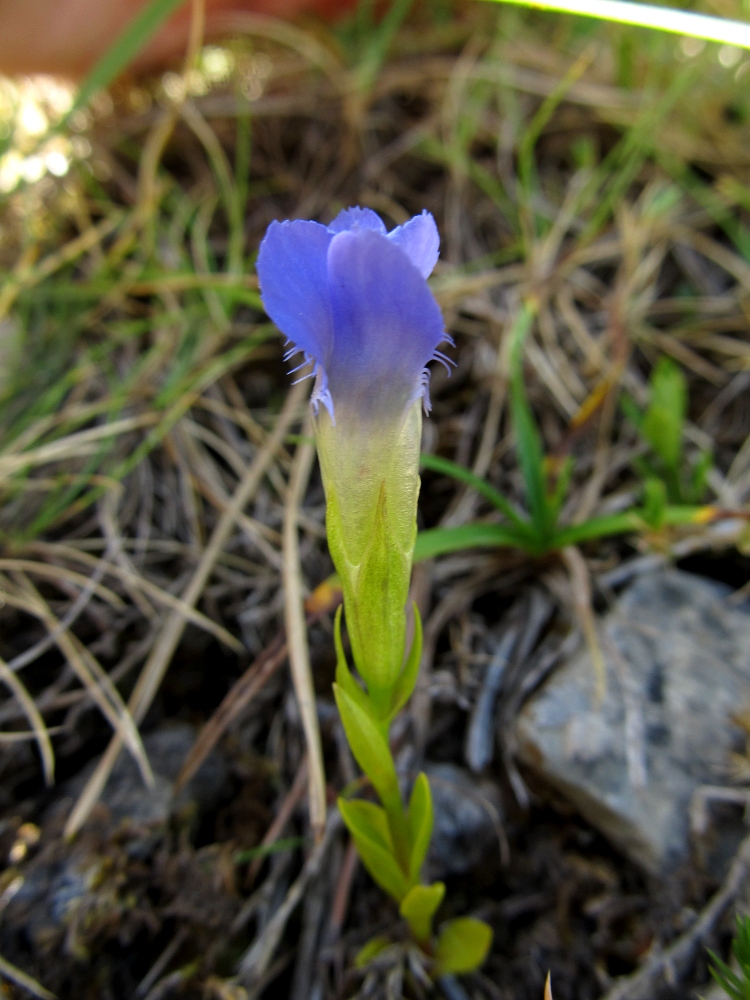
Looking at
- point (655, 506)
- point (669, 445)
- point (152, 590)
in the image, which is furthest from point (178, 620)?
point (669, 445)

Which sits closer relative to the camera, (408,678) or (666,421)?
(408,678)

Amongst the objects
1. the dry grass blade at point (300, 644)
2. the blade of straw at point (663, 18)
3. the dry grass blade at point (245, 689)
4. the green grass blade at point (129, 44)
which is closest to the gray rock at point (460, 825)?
the dry grass blade at point (300, 644)

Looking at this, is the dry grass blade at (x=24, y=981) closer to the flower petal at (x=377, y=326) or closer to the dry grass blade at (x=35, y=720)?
the dry grass blade at (x=35, y=720)

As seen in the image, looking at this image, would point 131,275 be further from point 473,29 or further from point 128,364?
point 473,29

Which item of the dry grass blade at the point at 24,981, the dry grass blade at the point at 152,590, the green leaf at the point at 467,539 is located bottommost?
the dry grass blade at the point at 24,981

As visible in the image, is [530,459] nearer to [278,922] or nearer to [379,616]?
[379,616]

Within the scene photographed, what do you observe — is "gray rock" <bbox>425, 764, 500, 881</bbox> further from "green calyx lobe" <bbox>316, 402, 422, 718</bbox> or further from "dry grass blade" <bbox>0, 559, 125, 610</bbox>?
"dry grass blade" <bbox>0, 559, 125, 610</bbox>
